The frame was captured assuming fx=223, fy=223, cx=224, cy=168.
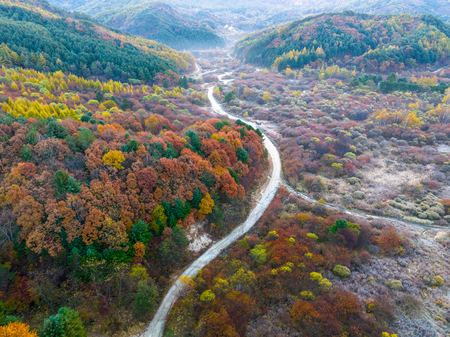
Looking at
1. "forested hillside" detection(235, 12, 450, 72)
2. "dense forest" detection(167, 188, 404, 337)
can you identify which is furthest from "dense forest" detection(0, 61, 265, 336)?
"forested hillside" detection(235, 12, 450, 72)

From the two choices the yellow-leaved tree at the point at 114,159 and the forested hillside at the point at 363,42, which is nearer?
the yellow-leaved tree at the point at 114,159

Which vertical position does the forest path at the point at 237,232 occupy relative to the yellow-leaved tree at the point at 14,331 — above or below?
below

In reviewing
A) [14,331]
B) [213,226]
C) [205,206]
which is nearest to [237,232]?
[213,226]

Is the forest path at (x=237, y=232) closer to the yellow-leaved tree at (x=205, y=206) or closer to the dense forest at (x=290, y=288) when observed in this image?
the dense forest at (x=290, y=288)

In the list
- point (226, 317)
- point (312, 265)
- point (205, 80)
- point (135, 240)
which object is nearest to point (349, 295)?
point (312, 265)

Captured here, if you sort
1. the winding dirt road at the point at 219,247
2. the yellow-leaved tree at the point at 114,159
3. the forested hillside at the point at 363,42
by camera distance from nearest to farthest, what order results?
the winding dirt road at the point at 219,247 < the yellow-leaved tree at the point at 114,159 < the forested hillside at the point at 363,42

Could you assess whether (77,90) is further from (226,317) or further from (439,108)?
(439,108)

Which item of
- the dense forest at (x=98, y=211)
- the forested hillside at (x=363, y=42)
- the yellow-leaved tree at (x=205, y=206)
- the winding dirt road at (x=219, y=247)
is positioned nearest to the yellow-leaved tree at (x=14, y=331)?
the dense forest at (x=98, y=211)

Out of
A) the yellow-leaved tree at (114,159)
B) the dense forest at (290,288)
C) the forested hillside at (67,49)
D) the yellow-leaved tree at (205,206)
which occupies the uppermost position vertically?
the forested hillside at (67,49)
